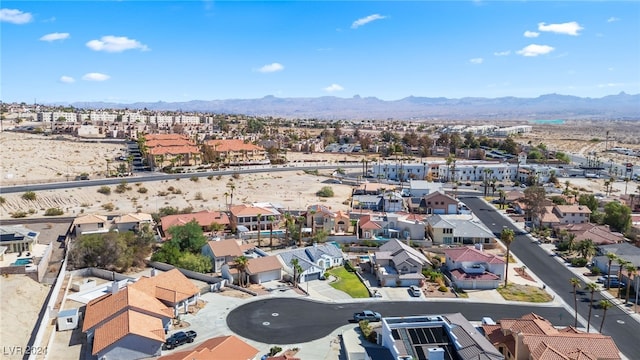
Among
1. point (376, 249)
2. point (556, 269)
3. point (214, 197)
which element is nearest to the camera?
point (556, 269)

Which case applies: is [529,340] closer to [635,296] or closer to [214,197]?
[635,296]

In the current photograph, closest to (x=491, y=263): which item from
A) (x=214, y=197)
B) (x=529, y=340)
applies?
(x=529, y=340)

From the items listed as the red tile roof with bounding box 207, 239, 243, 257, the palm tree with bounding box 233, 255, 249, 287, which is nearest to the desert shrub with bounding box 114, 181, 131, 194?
the red tile roof with bounding box 207, 239, 243, 257

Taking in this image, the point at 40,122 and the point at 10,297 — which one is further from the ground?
the point at 40,122

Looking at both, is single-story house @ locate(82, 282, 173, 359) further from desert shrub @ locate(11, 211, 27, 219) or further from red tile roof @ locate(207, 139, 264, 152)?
red tile roof @ locate(207, 139, 264, 152)

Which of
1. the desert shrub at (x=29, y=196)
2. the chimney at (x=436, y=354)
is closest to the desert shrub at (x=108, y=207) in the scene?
the desert shrub at (x=29, y=196)

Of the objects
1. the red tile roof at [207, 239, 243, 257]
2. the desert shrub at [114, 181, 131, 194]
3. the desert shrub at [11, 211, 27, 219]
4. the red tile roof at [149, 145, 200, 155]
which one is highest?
the red tile roof at [149, 145, 200, 155]

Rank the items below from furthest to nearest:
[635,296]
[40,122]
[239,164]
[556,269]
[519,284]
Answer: [40,122] < [239,164] < [556,269] < [519,284] < [635,296]
